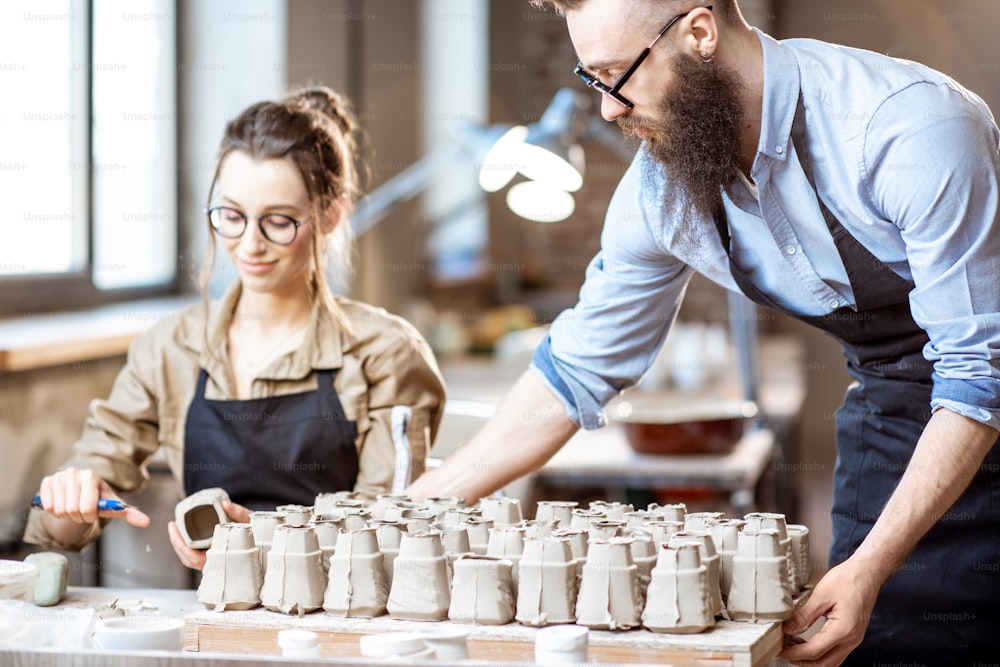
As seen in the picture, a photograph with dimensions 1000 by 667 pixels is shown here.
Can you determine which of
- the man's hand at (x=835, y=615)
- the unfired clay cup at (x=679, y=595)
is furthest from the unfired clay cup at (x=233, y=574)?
the man's hand at (x=835, y=615)

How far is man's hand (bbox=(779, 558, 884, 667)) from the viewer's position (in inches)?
51.3

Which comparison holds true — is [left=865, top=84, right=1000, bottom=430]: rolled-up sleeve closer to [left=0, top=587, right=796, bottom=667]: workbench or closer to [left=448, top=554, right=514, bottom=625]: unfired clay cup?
[left=0, top=587, right=796, bottom=667]: workbench

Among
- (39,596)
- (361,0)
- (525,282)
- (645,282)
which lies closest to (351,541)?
(39,596)

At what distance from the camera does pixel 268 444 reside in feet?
6.54

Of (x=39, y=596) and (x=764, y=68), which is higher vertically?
(x=764, y=68)

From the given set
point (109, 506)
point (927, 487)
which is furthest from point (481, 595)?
point (109, 506)

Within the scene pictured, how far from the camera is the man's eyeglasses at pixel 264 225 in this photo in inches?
75.6

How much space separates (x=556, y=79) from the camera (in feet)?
21.2

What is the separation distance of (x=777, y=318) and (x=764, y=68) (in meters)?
5.32

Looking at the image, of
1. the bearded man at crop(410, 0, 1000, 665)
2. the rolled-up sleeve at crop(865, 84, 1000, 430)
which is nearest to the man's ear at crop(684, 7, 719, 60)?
the bearded man at crop(410, 0, 1000, 665)

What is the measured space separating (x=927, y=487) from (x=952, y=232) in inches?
12.1

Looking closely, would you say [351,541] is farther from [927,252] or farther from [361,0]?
[361,0]

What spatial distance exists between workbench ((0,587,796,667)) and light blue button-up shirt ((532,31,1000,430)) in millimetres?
467

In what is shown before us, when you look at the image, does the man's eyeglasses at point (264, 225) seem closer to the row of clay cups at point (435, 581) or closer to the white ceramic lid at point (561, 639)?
the row of clay cups at point (435, 581)
